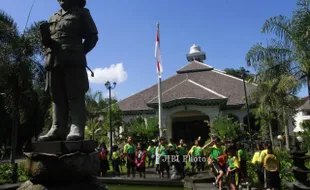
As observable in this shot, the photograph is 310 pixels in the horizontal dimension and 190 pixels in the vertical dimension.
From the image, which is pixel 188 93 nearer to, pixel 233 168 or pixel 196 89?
pixel 196 89

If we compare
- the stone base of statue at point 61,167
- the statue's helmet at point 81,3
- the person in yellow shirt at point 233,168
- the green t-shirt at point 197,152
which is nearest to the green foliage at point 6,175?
the green t-shirt at point 197,152

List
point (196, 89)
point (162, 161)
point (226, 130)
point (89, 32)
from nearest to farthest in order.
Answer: point (89, 32), point (162, 161), point (226, 130), point (196, 89)

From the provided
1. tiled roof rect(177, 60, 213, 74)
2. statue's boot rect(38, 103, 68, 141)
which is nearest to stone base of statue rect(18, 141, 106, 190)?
statue's boot rect(38, 103, 68, 141)

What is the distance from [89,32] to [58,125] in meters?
1.74

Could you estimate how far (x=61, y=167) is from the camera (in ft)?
15.1

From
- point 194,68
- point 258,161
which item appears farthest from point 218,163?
point 194,68

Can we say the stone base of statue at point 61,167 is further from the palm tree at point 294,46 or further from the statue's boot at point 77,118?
the palm tree at point 294,46

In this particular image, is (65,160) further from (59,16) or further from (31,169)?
(59,16)

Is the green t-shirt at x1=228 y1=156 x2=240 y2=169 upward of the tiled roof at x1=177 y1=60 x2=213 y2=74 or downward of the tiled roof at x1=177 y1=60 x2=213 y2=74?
downward

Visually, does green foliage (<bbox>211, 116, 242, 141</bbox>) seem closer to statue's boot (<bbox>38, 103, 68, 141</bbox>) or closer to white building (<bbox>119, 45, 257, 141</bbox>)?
white building (<bbox>119, 45, 257, 141</bbox>)

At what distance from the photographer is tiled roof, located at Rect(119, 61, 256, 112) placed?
2962 centimetres

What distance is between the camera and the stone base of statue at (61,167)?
4613 mm

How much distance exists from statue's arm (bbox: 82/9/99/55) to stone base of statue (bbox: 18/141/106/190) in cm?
183

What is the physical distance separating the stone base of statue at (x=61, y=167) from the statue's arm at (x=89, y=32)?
1.83 metres
